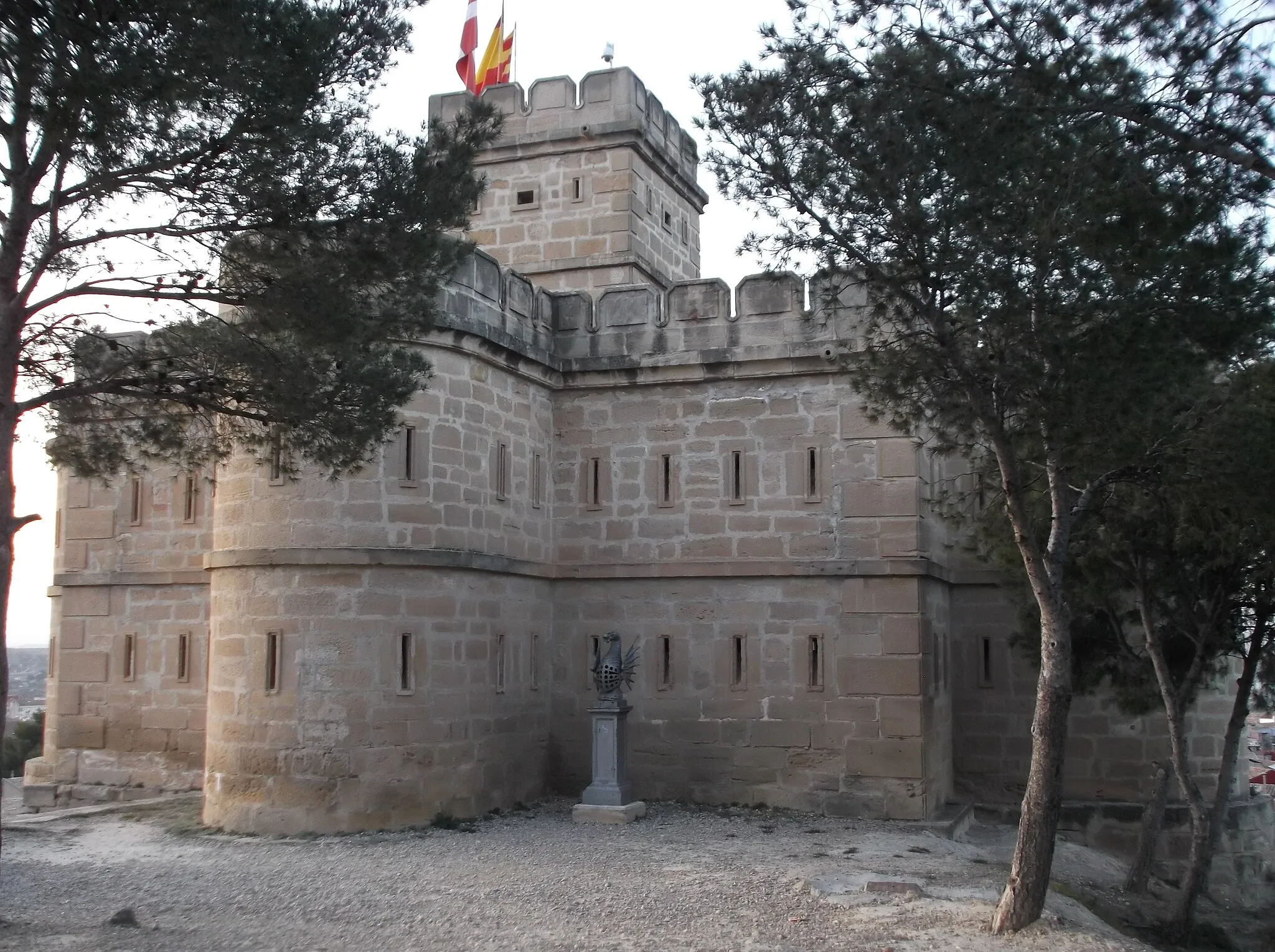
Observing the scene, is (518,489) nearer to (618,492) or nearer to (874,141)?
(618,492)

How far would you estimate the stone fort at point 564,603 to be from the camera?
12.5 m

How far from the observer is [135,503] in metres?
16.0

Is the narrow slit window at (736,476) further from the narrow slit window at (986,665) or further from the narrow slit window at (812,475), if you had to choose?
the narrow slit window at (986,665)

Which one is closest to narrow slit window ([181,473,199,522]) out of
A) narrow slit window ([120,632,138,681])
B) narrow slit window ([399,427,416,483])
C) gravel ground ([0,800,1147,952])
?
narrow slit window ([120,632,138,681])

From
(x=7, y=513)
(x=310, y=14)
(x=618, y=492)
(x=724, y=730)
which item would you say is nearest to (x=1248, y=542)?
(x=724, y=730)

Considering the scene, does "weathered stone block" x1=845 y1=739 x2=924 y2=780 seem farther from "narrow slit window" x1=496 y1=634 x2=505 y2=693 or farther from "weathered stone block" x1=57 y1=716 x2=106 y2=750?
"weathered stone block" x1=57 y1=716 x2=106 y2=750

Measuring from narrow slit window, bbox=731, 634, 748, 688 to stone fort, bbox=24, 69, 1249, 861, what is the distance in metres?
0.03

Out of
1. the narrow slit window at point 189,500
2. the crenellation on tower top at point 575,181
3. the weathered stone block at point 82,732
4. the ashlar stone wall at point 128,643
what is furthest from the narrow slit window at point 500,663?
the crenellation on tower top at point 575,181

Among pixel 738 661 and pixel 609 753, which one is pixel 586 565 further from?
pixel 609 753

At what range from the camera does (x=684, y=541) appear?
14852mm

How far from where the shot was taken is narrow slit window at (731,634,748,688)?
1453cm

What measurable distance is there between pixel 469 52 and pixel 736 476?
9309 mm

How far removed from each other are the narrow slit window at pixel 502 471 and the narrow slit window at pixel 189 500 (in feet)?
13.4

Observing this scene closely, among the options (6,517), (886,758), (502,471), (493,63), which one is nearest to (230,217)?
(6,517)
